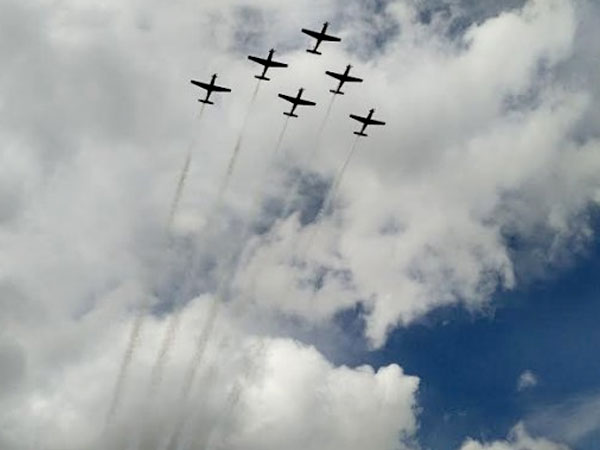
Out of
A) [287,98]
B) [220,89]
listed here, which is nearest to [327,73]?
[287,98]

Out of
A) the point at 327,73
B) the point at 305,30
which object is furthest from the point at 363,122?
the point at 305,30

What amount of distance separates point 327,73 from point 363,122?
14.9m

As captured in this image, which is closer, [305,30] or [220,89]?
[305,30]

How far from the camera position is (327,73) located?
164250 millimetres

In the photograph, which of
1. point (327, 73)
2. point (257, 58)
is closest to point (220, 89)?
point (257, 58)

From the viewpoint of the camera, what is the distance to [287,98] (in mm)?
167375

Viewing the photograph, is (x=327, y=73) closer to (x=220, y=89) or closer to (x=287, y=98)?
(x=287, y=98)

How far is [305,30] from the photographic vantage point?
511 feet

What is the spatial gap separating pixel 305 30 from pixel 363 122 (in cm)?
2693

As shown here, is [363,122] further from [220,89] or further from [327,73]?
[220,89]

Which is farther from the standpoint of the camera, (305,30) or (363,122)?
(363,122)

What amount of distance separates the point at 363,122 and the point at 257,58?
1134 inches

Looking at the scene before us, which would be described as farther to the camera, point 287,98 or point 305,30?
point 287,98

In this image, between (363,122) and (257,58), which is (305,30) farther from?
(363,122)
